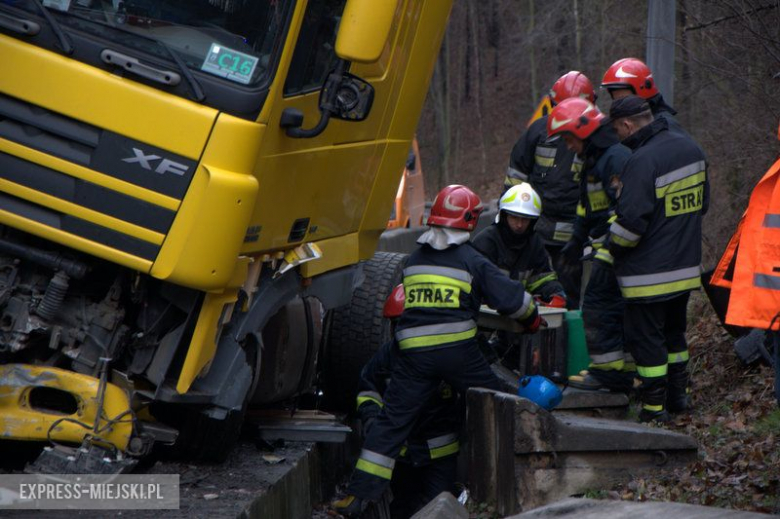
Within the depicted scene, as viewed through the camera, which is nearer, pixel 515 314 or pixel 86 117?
pixel 86 117

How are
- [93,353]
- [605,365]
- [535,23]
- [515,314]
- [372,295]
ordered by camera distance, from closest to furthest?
1. [93,353]
2. [515,314]
3. [605,365]
4. [372,295]
5. [535,23]

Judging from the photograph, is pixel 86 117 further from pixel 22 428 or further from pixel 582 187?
pixel 582 187

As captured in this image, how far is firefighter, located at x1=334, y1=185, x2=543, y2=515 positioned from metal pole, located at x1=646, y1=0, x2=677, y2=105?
10.1 feet

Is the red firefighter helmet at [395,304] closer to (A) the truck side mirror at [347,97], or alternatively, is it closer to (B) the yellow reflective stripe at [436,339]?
(B) the yellow reflective stripe at [436,339]

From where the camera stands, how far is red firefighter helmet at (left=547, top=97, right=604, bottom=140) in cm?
747

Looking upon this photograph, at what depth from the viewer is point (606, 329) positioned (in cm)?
723

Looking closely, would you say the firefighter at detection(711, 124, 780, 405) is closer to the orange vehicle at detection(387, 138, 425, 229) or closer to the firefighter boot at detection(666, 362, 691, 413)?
the firefighter boot at detection(666, 362, 691, 413)

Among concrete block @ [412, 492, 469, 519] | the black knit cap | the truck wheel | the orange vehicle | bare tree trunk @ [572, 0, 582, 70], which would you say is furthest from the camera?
bare tree trunk @ [572, 0, 582, 70]

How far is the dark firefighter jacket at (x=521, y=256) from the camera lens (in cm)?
741

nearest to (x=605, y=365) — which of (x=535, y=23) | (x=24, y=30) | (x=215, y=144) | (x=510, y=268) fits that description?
(x=510, y=268)

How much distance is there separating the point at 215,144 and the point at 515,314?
2.21 metres

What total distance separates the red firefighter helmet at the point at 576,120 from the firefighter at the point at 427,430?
193 cm

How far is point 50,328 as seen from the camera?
5.19 meters

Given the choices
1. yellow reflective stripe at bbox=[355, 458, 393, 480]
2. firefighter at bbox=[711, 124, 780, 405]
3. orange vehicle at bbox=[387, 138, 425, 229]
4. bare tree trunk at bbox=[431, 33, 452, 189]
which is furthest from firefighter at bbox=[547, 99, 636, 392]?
bare tree trunk at bbox=[431, 33, 452, 189]
